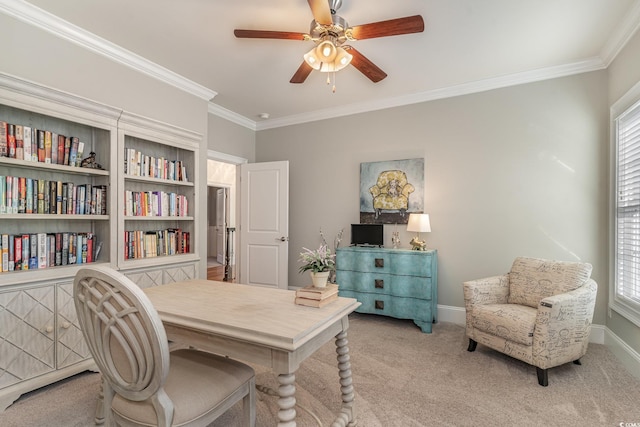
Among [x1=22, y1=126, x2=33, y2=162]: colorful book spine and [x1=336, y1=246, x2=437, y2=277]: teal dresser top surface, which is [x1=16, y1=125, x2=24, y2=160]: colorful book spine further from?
[x1=336, y1=246, x2=437, y2=277]: teal dresser top surface

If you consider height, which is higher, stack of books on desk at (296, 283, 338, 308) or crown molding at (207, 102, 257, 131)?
crown molding at (207, 102, 257, 131)

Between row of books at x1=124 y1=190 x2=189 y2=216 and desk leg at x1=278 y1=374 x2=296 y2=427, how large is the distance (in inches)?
92.6

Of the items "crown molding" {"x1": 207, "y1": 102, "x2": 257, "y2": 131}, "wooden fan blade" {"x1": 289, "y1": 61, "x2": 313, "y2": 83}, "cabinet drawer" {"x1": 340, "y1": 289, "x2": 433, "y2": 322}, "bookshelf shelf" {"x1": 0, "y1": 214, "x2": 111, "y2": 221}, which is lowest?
"cabinet drawer" {"x1": 340, "y1": 289, "x2": 433, "y2": 322}

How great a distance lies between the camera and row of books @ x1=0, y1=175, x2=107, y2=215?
216 cm

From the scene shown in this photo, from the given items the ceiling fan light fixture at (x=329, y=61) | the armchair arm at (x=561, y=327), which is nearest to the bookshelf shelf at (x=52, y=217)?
the ceiling fan light fixture at (x=329, y=61)

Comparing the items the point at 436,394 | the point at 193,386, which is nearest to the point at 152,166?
the point at 193,386

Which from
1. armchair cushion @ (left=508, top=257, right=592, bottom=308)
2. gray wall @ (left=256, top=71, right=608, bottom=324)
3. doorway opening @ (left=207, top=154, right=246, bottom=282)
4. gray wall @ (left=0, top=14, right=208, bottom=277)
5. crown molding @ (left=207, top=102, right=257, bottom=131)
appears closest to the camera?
gray wall @ (left=0, top=14, right=208, bottom=277)

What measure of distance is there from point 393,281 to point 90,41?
3.61 meters

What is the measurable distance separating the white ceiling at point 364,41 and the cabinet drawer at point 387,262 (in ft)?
6.25

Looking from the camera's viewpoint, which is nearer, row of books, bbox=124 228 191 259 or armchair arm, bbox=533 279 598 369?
armchair arm, bbox=533 279 598 369

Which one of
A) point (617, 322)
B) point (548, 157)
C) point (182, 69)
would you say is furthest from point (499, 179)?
point (182, 69)

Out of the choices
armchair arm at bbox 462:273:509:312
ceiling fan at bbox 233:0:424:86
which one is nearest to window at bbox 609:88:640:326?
armchair arm at bbox 462:273:509:312

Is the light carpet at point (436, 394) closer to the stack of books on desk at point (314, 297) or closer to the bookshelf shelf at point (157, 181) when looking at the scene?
the stack of books on desk at point (314, 297)

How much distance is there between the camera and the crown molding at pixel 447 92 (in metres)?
3.13
